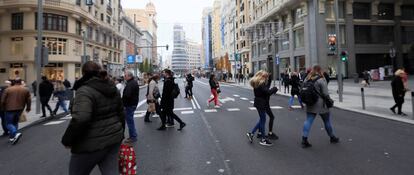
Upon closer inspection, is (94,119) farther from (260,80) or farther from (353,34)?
(353,34)

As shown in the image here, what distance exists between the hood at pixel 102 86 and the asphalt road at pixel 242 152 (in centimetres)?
207

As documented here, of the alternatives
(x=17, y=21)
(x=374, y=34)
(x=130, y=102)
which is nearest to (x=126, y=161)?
(x=130, y=102)

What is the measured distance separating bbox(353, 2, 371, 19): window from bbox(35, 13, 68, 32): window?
1484 inches

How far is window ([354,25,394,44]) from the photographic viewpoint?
1400 inches

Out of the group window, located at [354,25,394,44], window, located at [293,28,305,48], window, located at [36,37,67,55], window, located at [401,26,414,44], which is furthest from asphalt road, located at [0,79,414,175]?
window, located at [401,26,414,44]

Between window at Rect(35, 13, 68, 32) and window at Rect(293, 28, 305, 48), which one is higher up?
window at Rect(35, 13, 68, 32)

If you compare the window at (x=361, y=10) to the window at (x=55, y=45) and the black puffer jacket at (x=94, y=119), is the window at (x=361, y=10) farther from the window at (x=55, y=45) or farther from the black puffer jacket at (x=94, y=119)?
the black puffer jacket at (x=94, y=119)

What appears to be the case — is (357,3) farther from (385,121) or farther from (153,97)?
(153,97)

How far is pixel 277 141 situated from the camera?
6531mm

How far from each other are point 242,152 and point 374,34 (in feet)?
124

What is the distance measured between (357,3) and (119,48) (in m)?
45.9

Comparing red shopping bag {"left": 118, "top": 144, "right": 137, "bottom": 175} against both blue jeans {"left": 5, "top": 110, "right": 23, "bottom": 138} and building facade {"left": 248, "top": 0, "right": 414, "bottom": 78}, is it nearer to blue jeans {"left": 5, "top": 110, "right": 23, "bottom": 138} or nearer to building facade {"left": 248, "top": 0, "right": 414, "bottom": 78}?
blue jeans {"left": 5, "top": 110, "right": 23, "bottom": 138}

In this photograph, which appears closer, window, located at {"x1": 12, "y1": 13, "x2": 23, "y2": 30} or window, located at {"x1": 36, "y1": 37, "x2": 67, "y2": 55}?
window, located at {"x1": 12, "y1": 13, "x2": 23, "y2": 30}

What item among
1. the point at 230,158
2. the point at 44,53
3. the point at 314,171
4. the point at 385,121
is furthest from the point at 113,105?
the point at 44,53
